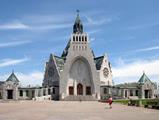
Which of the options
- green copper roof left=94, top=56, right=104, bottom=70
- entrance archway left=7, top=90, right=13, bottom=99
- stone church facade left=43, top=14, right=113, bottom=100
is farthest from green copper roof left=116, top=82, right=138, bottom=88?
entrance archway left=7, top=90, right=13, bottom=99

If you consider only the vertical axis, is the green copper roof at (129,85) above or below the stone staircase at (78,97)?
above

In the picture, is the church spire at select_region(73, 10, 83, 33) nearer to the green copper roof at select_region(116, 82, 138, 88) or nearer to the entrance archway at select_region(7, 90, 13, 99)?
the green copper roof at select_region(116, 82, 138, 88)

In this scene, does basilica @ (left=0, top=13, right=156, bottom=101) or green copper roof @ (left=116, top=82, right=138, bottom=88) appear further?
green copper roof @ (left=116, top=82, right=138, bottom=88)

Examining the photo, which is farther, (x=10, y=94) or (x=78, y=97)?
(x=10, y=94)

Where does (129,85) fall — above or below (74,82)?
below

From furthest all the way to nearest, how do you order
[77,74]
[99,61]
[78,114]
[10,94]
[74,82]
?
[99,61], [77,74], [74,82], [10,94], [78,114]

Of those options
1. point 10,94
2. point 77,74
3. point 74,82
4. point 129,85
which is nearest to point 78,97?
point 74,82

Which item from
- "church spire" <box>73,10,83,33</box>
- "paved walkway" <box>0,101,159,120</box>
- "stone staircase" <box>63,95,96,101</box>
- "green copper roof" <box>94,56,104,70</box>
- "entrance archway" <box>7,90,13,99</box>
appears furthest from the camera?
"church spire" <box>73,10,83,33</box>

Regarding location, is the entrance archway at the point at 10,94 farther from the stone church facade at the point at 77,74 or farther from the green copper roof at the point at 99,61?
the green copper roof at the point at 99,61

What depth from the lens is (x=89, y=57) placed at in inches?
3674

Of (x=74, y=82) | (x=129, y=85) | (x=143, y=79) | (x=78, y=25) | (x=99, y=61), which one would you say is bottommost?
(x=129, y=85)

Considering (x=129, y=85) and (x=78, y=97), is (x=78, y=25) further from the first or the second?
(x=78, y=97)

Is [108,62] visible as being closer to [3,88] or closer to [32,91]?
[32,91]

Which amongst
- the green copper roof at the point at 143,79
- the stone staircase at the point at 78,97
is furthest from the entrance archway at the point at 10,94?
the green copper roof at the point at 143,79
